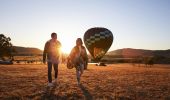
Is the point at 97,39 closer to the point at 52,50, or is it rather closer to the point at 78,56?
the point at 78,56

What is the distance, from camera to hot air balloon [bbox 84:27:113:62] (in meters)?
49.4

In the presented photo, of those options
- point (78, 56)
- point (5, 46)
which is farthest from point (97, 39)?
point (5, 46)

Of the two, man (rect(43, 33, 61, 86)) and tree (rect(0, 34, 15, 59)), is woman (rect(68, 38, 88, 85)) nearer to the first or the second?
man (rect(43, 33, 61, 86))

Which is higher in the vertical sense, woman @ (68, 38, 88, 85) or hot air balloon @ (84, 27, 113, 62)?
hot air balloon @ (84, 27, 113, 62)

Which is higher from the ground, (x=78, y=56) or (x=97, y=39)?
(x=97, y=39)

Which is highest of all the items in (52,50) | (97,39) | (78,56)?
(97,39)

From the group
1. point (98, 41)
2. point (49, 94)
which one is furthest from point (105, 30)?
point (49, 94)

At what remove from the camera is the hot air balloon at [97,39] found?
4938cm

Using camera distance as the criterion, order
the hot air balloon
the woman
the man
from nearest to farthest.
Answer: the man → the woman → the hot air balloon

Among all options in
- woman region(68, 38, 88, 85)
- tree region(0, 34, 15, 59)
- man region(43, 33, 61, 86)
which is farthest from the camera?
tree region(0, 34, 15, 59)

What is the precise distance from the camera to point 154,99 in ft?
39.8

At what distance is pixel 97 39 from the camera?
1973 inches

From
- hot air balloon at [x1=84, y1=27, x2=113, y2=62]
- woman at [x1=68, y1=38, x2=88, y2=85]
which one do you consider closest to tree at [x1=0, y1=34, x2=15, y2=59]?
hot air balloon at [x1=84, y1=27, x2=113, y2=62]

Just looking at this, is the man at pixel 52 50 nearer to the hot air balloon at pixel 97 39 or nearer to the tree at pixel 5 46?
the hot air balloon at pixel 97 39
